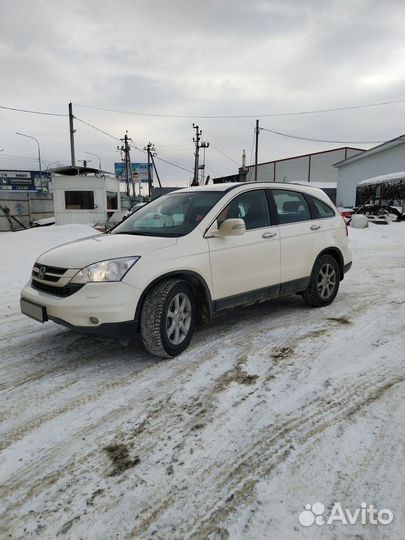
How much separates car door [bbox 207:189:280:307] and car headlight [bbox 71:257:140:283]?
958 mm

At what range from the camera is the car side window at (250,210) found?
4.33 metres

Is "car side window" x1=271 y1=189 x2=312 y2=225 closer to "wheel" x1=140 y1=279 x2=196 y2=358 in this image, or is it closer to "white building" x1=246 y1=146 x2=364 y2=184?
"wheel" x1=140 y1=279 x2=196 y2=358

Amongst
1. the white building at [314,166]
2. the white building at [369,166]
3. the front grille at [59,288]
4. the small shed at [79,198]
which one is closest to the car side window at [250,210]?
the front grille at [59,288]

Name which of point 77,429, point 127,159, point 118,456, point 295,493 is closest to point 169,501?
point 118,456

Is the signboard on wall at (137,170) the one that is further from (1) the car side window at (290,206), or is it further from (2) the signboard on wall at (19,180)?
(1) the car side window at (290,206)

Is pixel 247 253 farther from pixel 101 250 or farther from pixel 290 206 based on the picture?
pixel 101 250

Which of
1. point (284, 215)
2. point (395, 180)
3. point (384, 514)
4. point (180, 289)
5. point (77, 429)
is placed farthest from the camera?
point (395, 180)

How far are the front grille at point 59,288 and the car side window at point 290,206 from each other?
2581mm

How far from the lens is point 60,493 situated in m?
2.10

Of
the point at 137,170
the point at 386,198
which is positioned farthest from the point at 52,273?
the point at 137,170

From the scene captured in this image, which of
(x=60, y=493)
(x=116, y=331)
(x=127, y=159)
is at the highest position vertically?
(x=127, y=159)

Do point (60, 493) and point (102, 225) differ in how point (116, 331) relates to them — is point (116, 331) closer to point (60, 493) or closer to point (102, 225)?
point (60, 493)

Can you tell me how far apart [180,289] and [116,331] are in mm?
727

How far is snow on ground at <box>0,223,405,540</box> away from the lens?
1938mm
